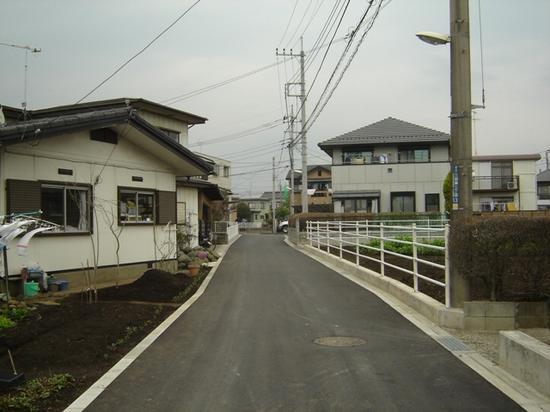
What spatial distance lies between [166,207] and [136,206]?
1.16 metres

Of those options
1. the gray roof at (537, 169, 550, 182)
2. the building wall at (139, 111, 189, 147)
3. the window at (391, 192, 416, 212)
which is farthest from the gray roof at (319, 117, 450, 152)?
the gray roof at (537, 169, 550, 182)

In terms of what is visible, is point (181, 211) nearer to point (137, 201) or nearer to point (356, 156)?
point (137, 201)

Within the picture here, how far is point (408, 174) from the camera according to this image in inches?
1580

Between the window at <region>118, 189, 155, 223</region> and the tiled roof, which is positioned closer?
the window at <region>118, 189, 155, 223</region>

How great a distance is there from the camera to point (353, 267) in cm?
1580

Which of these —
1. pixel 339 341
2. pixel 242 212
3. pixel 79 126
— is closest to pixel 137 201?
pixel 79 126

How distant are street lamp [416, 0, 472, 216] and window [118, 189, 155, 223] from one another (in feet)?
29.0

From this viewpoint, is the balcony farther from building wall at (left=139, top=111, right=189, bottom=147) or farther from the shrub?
the shrub

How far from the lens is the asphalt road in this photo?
5.16 metres

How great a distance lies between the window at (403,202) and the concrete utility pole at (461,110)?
106ft

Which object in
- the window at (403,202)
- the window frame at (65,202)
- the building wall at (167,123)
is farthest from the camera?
the window at (403,202)

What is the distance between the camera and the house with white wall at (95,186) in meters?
11.4

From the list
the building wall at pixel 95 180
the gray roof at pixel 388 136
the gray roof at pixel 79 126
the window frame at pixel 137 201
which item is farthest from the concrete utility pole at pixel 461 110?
the gray roof at pixel 388 136

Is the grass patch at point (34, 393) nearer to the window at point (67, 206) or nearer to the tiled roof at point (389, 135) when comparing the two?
the window at point (67, 206)
